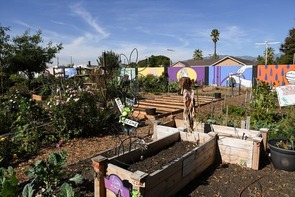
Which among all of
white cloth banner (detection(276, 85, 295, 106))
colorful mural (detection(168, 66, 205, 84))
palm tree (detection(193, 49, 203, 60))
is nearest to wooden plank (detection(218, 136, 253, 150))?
white cloth banner (detection(276, 85, 295, 106))

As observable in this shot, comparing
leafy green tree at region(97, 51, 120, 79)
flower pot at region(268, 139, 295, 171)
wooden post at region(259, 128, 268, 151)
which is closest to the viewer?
flower pot at region(268, 139, 295, 171)

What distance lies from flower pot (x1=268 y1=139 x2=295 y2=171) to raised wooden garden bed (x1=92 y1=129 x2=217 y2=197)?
97 centimetres

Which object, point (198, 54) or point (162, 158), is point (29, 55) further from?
point (198, 54)

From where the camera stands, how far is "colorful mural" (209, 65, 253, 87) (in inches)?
747

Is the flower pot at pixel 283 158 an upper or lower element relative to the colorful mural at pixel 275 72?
lower

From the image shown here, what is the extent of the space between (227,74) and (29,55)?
16.2 m

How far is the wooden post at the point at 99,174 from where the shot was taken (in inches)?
104

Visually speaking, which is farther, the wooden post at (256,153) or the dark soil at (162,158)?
the wooden post at (256,153)

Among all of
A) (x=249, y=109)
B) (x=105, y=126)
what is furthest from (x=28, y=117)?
(x=249, y=109)

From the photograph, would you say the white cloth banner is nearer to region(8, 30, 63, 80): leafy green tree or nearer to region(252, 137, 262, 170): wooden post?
region(252, 137, 262, 170): wooden post

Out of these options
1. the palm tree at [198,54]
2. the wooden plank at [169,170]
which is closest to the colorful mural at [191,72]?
the wooden plank at [169,170]

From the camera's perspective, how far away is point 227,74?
20.7 m

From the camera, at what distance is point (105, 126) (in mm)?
6281

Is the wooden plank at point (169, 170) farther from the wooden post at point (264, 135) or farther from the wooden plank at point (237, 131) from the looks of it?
the wooden post at point (264, 135)
